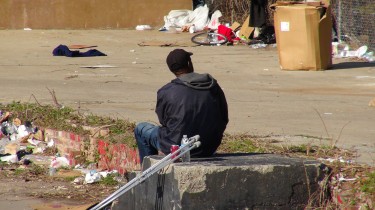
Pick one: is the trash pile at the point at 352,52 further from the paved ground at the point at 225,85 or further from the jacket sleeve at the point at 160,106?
the jacket sleeve at the point at 160,106

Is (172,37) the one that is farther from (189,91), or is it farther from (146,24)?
(189,91)

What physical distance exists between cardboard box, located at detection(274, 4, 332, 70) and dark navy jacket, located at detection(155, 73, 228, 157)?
27.1ft

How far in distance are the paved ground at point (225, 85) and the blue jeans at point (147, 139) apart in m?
1.60

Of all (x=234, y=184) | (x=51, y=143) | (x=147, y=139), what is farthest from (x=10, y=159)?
(x=234, y=184)

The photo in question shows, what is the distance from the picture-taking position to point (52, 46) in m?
18.6

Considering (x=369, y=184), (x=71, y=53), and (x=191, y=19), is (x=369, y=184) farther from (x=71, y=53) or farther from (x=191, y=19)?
(x=191, y=19)

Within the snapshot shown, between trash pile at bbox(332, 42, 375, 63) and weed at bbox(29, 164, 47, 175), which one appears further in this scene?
trash pile at bbox(332, 42, 375, 63)

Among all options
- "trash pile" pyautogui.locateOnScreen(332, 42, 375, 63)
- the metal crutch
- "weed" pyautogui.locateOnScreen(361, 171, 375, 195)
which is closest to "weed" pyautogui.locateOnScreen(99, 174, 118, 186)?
the metal crutch

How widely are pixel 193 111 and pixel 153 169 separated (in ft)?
2.30

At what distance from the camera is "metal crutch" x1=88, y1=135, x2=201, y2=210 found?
591 cm

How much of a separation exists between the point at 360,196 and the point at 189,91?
4.83 feet

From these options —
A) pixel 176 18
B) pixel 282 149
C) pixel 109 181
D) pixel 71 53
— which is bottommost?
pixel 109 181

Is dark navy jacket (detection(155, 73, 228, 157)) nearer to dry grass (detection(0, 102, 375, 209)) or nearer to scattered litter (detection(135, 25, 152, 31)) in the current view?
dry grass (detection(0, 102, 375, 209))

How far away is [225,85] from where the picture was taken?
13.2m
